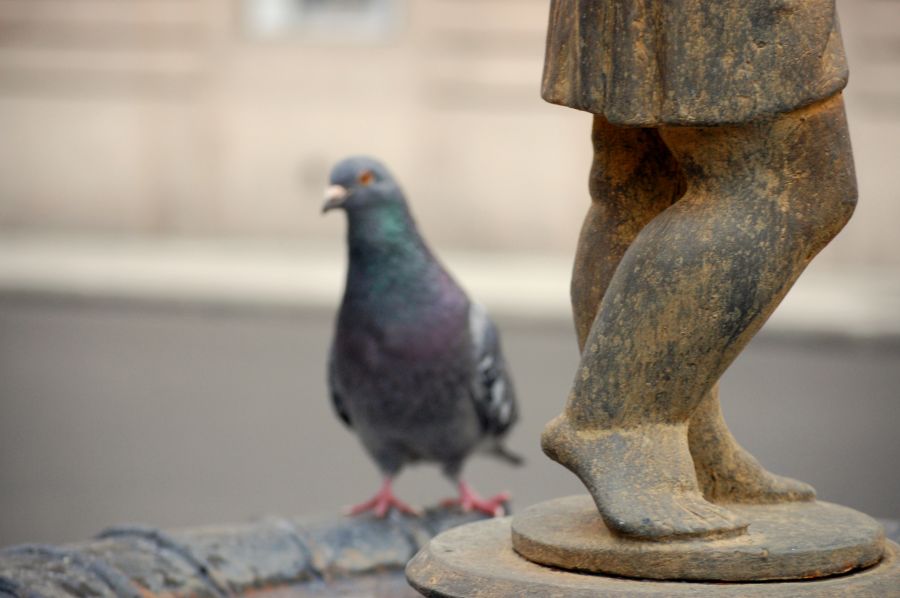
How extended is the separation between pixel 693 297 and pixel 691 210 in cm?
14

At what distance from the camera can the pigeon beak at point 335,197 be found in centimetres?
470

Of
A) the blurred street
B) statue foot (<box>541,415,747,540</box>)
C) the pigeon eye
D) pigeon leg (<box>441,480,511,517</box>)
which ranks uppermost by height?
the pigeon eye

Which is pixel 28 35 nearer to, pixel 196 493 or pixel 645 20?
pixel 196 493

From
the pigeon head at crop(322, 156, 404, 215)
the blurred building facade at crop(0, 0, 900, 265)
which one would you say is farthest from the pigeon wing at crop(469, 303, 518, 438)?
the blurred building facade at crop(0, 0, 900, 265)

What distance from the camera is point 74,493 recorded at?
730 cm

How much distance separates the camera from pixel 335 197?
474cm

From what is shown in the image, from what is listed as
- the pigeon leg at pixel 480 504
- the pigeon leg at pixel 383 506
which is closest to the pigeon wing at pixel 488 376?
the pigeon leg at pixel 480 504

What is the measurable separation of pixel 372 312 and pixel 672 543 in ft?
7.08

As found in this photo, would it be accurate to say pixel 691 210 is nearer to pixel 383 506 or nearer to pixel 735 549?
pixel 735 549

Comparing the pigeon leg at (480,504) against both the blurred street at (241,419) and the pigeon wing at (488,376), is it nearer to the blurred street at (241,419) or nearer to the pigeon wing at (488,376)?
the pigeon wing at (488,376)

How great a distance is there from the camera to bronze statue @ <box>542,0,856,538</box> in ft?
8.13

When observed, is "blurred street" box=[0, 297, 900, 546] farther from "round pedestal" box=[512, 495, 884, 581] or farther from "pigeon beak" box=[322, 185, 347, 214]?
"round pedestal" box=[512, 495, 884, 581]

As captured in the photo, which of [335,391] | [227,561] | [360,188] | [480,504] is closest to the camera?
[227,561]

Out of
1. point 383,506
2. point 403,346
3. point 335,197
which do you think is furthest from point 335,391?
point 383,506
